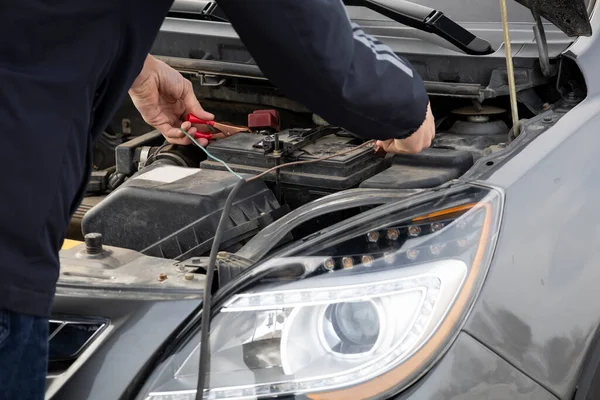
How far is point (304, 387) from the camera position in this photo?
1259 mm

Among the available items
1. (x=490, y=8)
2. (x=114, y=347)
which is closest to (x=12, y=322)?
(x=114, y=347)

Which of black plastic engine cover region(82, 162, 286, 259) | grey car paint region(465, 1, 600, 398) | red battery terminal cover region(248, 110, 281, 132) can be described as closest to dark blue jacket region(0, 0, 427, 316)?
grey car paint region(465, 1, 600, 398)

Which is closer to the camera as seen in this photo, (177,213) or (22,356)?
(22,356)

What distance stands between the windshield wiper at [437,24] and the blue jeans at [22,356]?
4.51 feet

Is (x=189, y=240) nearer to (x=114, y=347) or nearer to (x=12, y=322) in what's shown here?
(x=114, y=347)

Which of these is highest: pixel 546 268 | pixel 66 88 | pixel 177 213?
pixel 66 88

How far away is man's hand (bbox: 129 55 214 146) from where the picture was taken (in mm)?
2154

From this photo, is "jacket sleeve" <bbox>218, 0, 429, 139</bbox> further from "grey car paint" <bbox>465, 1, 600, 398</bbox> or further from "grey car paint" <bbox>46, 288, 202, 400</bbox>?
"grey car paint" <bbox>46, 288, 202, 400</bbox>

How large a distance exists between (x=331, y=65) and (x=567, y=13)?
92 cm

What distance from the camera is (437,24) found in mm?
2109

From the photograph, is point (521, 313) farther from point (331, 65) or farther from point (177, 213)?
point (177, 213)

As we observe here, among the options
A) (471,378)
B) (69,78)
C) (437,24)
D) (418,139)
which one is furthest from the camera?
(437,24)

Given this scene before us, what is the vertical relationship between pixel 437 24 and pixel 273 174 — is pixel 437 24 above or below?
above

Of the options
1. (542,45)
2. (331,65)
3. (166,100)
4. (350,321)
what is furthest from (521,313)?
(166,100)
